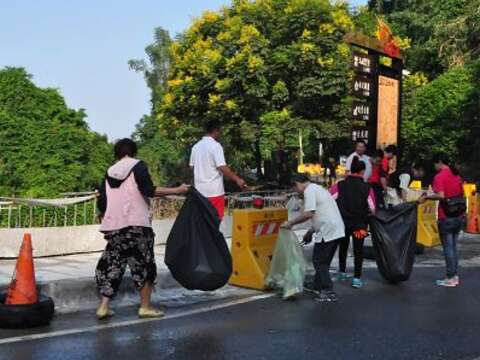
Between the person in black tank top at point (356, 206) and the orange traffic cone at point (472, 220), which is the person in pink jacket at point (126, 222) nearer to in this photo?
the person in black tank top at point (356, 206)

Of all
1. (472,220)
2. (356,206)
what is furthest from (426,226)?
(356,206)

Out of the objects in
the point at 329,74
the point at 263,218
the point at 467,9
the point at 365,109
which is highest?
the point at 467,9

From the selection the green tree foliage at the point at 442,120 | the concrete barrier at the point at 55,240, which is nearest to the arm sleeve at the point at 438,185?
the concrete barrier at the point at 55,240

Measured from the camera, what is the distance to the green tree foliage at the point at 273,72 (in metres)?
25.0

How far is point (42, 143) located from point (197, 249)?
45.2ft

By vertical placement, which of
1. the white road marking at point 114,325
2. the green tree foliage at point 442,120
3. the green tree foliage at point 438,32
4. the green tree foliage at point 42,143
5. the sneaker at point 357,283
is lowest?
the white road marking at point 114,325

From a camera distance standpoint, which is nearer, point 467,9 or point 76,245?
point 76,245

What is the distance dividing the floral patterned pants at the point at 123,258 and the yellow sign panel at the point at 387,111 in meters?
9.84

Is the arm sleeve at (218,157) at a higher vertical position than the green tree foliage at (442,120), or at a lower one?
lower

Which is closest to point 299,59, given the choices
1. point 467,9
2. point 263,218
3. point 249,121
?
point 249,121

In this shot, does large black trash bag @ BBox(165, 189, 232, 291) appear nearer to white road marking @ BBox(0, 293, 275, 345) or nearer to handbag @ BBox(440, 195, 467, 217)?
white road marking @ BBox(0, 293, 275, 345)

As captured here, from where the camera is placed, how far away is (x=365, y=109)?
15375 mm

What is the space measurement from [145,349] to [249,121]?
21801 millimetres

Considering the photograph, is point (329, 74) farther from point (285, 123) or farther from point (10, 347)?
point (10, 347)
